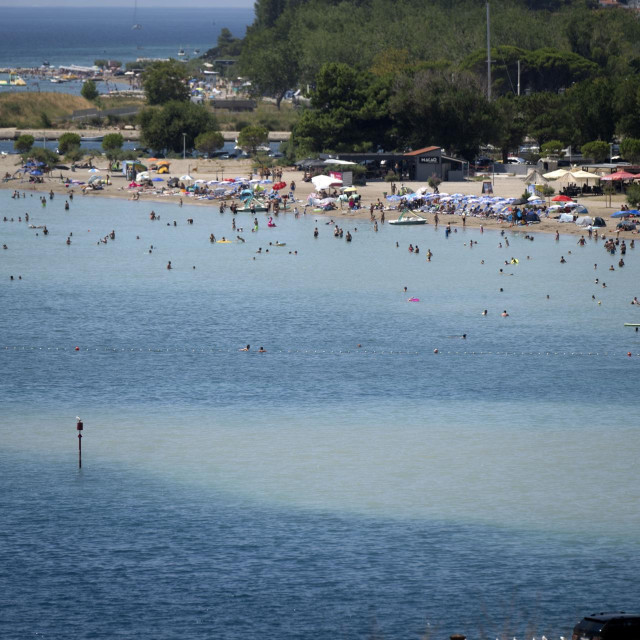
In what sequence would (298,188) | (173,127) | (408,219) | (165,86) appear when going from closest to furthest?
(408,219)
(298,188)
(173,127)
(165,86)

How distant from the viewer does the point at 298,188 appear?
134 m

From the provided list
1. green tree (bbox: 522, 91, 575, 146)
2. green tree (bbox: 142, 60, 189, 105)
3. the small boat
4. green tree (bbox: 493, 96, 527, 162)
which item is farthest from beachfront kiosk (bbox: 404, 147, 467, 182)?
green tree (bbox: 142, 60, 189, 105)

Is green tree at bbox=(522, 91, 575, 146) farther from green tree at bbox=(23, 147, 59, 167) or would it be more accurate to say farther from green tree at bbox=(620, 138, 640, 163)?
green tree at bbox=(23, 147, 59, 167)

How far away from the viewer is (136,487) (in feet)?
153

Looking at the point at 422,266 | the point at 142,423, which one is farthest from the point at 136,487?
the point at 422,266

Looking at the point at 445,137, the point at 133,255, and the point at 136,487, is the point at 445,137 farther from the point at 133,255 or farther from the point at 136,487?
the point at 136,487

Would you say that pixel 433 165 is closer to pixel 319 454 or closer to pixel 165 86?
pixel 165 86

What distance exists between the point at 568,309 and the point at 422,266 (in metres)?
18.9

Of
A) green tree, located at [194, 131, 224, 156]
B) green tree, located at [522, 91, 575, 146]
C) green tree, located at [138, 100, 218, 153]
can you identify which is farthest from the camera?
green tree, located at [138, 100, 218, 153]

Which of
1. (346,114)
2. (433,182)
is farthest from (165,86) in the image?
(433,182)

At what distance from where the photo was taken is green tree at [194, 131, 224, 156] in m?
156

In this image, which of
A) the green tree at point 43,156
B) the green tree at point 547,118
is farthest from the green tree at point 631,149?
the green tree at point 43,156

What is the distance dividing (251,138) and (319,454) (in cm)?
11218

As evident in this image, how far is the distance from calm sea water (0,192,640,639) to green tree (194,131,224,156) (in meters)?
65.0
